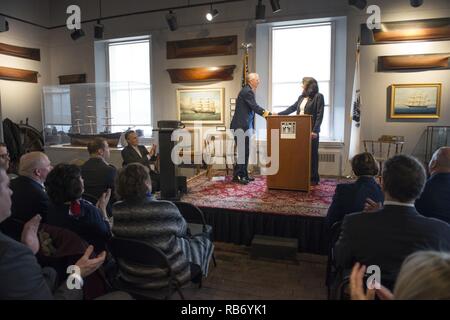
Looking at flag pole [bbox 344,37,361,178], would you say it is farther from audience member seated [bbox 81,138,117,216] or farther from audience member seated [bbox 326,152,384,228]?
audience member seated [bbox 81,138,117,216]

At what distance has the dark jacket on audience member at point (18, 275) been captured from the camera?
1069 millimetres

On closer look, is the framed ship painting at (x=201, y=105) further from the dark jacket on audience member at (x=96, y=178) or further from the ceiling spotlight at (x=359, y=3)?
the dark jacket on audience member at (x=96, y=178)

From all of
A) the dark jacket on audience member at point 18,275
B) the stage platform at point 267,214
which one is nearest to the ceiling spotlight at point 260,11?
the stage platform at point 267,214

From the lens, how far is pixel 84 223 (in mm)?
1884

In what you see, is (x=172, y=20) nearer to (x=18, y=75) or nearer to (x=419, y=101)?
(x=18, y=75)

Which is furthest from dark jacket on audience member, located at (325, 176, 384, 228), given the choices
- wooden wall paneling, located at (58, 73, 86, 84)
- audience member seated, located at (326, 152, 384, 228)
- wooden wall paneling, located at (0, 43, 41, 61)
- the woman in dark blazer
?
wooden wall paneling, located at (0, 43, 41, 61)

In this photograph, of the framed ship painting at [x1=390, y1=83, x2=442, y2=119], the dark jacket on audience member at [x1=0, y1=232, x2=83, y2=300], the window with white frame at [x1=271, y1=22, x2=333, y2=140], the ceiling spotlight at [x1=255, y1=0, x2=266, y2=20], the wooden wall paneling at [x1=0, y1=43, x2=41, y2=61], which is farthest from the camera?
the wooden wall paneling at [x1=0, y1=43, x2=41, y2=61]

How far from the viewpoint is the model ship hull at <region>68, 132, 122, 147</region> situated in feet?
22.6

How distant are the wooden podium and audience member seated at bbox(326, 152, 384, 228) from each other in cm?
160

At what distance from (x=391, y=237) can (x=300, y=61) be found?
536 centimetres

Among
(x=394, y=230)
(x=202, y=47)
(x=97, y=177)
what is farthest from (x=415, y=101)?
(x=97, y=177)

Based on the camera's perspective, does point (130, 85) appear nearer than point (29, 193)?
No
